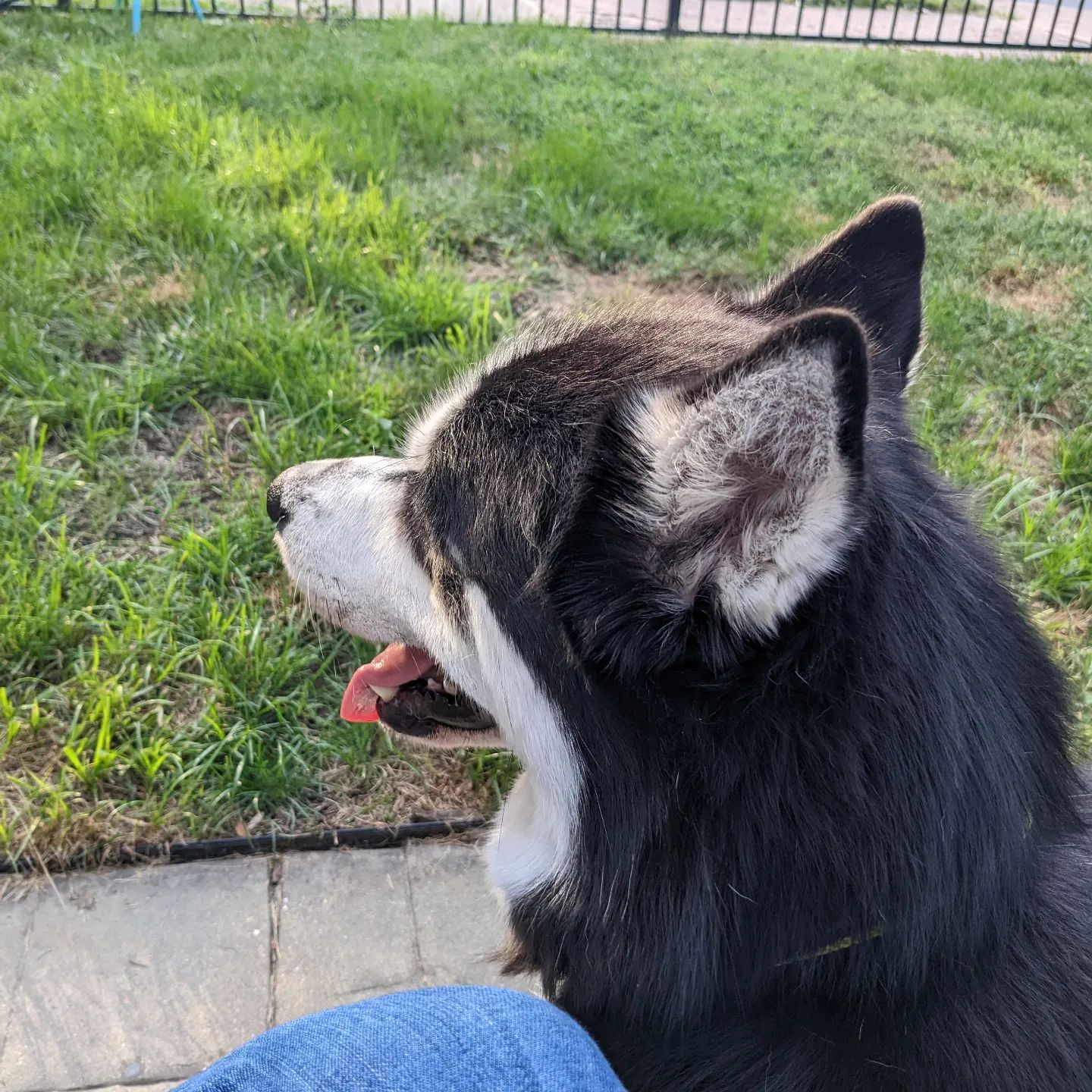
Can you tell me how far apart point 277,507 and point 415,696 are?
0.53 metres

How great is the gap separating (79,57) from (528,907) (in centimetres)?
613

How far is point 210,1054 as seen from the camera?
191 centimetres

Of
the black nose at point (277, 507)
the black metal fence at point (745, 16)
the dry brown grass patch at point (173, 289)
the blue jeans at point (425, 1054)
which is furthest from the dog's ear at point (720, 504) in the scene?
the black metal fence at point (745, 16)

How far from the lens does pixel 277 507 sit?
204 cm

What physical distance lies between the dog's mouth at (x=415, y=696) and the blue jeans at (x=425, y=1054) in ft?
1.96

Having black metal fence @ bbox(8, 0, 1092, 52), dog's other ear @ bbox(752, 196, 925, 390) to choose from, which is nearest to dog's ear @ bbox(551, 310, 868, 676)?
dog's other ear @ bbox(752, 196, 925, 390)

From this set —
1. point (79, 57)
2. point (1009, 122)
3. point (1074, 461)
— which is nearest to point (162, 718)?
point (1074, 461)

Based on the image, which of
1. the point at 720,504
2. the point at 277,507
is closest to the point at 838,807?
the point at 720,504

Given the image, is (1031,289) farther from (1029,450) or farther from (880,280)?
(880,280)

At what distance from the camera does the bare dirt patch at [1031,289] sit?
4250mm

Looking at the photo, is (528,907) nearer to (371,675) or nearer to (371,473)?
(371,675)

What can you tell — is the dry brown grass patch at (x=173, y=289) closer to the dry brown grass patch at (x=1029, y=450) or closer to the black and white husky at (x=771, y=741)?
the black and white husky at (x=771, y=741)

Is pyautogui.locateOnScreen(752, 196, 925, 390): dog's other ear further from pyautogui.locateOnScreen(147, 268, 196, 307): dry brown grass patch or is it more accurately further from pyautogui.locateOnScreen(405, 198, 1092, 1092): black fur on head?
pyautogui.locateOnScreen(147, 268, 196, 307): dry brown grass patch

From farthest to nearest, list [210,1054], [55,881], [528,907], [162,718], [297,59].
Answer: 1. [297,59]
2. [162,718]
3. [55,881]
4. [210,1054]
5. [528,907]
